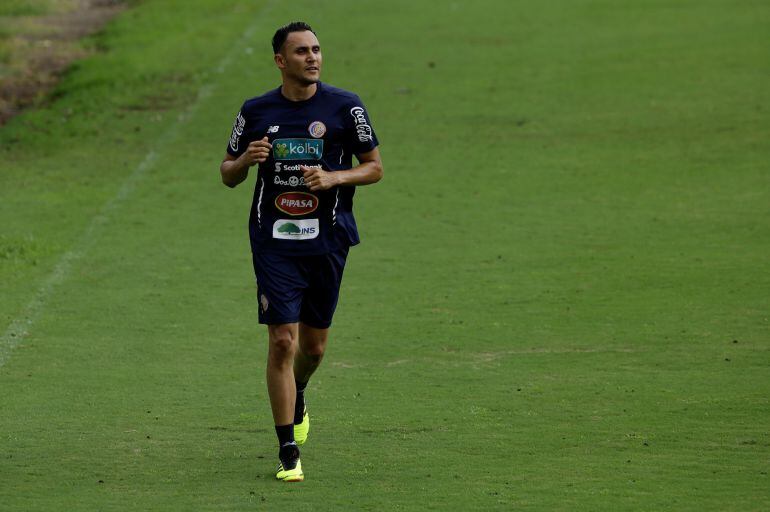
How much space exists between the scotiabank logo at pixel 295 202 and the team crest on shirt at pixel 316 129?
29 centimetres

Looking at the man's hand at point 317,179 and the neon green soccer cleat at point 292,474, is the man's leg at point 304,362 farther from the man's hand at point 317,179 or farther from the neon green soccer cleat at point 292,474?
the man's hand at point 317,179

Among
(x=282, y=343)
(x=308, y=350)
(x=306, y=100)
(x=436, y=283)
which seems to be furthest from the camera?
(x=436, y=283)

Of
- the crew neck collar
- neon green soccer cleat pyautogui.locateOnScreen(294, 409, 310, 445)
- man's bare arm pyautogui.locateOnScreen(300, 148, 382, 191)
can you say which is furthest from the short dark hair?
neon green soccer cleat pyautogui.locateOnScreen(294, 409, 310, 445)

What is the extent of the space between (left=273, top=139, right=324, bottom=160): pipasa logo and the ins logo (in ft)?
0.69

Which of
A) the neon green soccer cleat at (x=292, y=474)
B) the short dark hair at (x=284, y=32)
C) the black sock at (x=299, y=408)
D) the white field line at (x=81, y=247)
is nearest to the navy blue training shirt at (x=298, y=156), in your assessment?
the short dark hair at (x=284, y=32)

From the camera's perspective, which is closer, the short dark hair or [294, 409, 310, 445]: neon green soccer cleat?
the short dark hair

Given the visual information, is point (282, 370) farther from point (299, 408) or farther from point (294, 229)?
point (294, 229)

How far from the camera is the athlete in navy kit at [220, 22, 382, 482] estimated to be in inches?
282

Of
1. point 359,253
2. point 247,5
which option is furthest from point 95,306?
point 247,5

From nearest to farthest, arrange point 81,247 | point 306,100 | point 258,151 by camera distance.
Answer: point 258,151
point 306,100
point 81,247

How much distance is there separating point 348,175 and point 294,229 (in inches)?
14.6

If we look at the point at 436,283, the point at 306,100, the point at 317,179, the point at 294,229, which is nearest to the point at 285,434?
the point at 294,229

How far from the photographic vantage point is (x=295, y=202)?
7.25 metres

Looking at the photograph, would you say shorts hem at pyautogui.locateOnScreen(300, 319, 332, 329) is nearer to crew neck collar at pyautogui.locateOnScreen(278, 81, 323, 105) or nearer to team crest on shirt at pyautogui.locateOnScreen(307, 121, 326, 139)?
team crest on shirt at pyautogui.locateOnScreen(307, 121, 326, 139)
